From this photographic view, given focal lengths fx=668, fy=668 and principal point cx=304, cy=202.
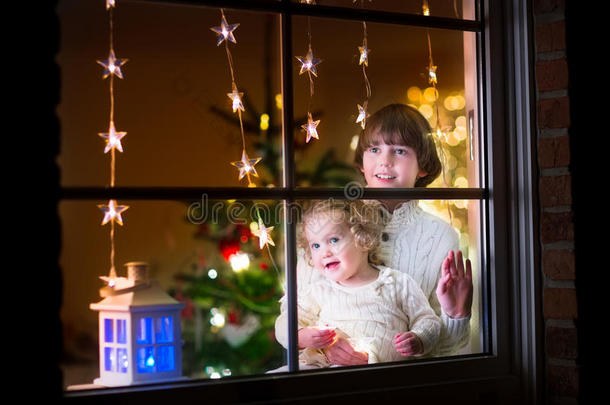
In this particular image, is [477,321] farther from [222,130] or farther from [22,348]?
[22,348]

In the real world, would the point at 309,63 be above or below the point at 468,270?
above

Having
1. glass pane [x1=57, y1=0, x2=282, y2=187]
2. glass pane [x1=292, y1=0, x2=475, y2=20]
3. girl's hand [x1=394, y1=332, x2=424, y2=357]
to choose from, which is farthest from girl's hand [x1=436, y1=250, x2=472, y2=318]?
glass pane [x1=292, y1=0, x2=475, y2=20]

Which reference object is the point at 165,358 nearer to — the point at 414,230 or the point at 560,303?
the point at 414,230

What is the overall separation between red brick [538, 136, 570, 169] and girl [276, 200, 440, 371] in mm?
469

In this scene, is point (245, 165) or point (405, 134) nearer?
point (245, 165)

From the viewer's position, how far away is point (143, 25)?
1.62 meters

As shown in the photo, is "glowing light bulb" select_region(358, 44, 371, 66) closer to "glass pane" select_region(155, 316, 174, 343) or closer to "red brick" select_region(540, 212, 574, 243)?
"red brick" select_region(540, 212, 574, 243)

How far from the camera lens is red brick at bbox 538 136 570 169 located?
179 centimetres

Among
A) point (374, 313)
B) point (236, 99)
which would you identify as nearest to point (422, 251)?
point (374, 313)

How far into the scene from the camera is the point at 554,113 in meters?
1.81

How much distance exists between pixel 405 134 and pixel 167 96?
27.5 inches

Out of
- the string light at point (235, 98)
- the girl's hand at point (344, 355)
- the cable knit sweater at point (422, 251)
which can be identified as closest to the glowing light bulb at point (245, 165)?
the string light at point (235, 98)

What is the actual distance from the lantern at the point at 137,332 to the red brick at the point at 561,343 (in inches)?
38.2

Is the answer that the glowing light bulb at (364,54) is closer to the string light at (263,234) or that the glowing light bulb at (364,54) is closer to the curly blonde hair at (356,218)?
the curly blonde hair at (356,218)
